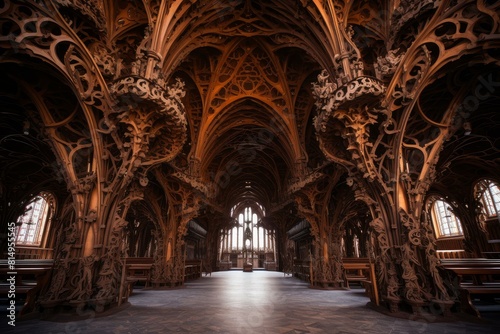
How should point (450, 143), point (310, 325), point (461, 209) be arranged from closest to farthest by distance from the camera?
point (310, 325)
point (450, 143)
point (461, 209)

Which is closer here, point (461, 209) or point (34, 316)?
point (34, 316)

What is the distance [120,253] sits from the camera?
21.4ft

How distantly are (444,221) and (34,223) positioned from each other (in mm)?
37767

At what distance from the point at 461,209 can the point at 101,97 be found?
1912 centimetres

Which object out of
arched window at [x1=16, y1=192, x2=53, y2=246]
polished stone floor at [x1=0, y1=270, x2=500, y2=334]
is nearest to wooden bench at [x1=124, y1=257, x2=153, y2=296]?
polished stone floor at [x1=0, y1=270, x2=500, y2=334]

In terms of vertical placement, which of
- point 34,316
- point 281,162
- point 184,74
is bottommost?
point 34,316

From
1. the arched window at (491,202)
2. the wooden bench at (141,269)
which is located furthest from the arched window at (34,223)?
the arched window at (491,202)

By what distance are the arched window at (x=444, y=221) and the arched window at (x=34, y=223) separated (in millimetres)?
34906

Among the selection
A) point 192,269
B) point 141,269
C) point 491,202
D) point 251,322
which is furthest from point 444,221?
point 141,269

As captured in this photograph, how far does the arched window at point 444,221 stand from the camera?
21.2m

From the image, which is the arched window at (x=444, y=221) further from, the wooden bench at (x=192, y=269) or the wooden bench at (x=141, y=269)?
the wooden bench at (x=141, y=269)

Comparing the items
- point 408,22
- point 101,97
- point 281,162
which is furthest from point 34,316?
point 281,162

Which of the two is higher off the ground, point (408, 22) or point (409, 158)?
point (408, 22)

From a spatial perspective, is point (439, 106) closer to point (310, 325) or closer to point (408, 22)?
point (408, 22)
